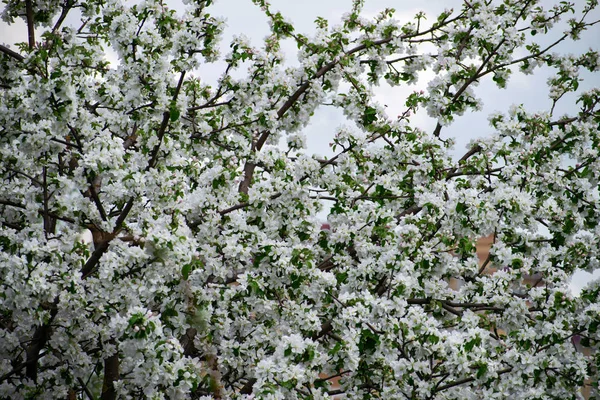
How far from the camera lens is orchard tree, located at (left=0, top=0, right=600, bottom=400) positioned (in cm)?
694

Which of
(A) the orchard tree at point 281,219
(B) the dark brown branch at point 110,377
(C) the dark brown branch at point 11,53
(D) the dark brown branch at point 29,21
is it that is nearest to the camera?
(A) the orchard tree at point 281,219

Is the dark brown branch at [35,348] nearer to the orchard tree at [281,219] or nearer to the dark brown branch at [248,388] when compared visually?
the orchard tree at [281,219]

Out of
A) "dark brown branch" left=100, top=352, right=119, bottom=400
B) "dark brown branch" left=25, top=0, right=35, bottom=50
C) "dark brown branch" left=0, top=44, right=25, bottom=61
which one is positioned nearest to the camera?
"dark brown branch" left=100, top=352, right=119, bottom=400

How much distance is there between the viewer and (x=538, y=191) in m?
9.38

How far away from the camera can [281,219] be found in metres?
8.33

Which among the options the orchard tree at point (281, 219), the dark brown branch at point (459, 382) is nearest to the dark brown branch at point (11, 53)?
the orchard tree at point (281, 219)

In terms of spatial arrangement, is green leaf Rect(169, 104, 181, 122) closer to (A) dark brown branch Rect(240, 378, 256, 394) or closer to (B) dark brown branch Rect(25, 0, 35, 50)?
(B) dark brown branch Rect(25, 0, 35, 50)

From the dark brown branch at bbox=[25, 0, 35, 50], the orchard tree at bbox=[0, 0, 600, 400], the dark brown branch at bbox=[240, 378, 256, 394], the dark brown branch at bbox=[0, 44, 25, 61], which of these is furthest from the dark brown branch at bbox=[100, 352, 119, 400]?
the dark brown branch at bbox=[25, 0, 35, 50]

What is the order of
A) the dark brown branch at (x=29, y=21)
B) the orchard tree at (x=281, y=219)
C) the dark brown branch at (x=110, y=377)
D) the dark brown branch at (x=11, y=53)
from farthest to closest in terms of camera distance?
the dark brown branch at (x=29, y=21) → the dark brown branch at (x=11, y=53) → the dark brown branch at (x=110, y=377) → the orchard tree at (x=281, y=219)

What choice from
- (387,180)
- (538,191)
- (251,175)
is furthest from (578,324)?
(251,175)

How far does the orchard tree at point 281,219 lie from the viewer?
694cm

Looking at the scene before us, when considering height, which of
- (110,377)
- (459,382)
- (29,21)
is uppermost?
(29,21)

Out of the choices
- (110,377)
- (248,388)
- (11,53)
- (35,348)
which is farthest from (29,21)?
(248,388)

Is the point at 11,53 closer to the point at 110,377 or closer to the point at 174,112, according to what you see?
the point at 174,112
